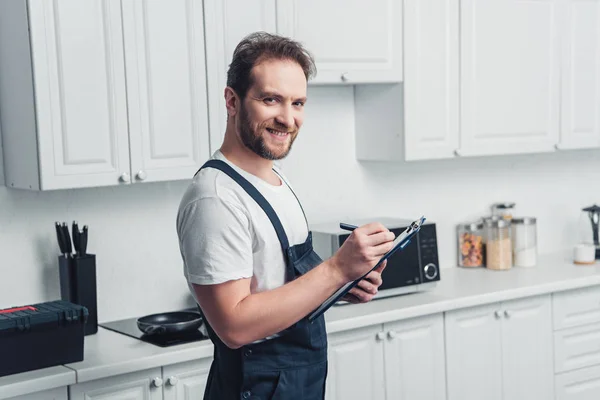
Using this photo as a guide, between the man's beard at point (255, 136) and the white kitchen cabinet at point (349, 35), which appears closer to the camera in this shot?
the man's beard at point (255, 136)

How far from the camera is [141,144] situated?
2840 mm

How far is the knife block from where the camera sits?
2.87 metres

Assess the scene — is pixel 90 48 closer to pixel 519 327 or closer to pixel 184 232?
pixel 184 232

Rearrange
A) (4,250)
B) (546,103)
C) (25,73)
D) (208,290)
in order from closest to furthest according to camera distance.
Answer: (208,290), (25,73), (4,250), (546,103)

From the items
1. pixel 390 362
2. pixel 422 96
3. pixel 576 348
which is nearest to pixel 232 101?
pixel 390 362

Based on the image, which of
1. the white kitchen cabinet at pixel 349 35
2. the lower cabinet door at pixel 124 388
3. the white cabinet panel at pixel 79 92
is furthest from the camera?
the white kitchen cabinet at pixel 349 35

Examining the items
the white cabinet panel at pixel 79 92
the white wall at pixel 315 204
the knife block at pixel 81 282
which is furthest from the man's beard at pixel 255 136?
the white wall at pixel 315 204

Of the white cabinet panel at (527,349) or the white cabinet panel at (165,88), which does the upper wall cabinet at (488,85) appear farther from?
the white cabinet panel at (165,88)

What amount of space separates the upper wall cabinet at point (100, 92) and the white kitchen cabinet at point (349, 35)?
16.8 inches

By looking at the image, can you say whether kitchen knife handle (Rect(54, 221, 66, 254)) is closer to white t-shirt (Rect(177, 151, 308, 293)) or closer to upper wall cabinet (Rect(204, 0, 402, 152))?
upper wall cabinet (Rect(204, 0, 402, 152))

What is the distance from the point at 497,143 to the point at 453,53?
1.43 feet

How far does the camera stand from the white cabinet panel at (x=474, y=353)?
3.31 meters

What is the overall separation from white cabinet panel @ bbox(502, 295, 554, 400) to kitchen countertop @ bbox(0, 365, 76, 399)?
5.72ft

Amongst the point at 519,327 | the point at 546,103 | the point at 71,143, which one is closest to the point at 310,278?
the point at 71,143
